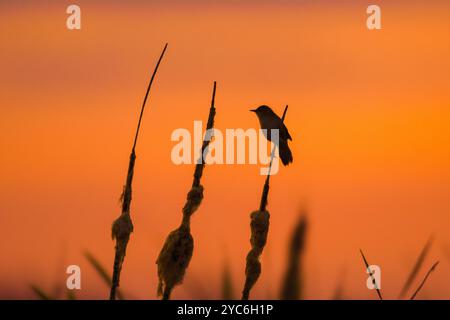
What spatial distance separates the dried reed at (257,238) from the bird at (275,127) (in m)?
5.05

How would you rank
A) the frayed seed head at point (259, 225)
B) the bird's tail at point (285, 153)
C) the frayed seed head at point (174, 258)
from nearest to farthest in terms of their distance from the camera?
the frayed seed head at point (174, 258), the frayed seed head at point (259, 225), the bird's tail at point (285, 153)

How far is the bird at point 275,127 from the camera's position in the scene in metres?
8.60

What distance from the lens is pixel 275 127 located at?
26.9ft

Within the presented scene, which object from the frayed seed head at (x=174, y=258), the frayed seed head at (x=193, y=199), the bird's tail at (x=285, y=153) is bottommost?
the bird's tail at (x=285, y=153)

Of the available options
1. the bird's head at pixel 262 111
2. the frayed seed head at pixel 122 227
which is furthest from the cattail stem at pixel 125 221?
the bird's head at pixel 262 111

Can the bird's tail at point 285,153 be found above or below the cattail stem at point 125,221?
below

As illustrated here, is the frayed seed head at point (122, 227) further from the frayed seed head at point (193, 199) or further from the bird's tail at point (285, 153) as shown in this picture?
the bird's tail at point (285, 153)

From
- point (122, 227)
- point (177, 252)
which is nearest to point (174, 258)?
point (177, 252)

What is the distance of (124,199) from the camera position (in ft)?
10.0
